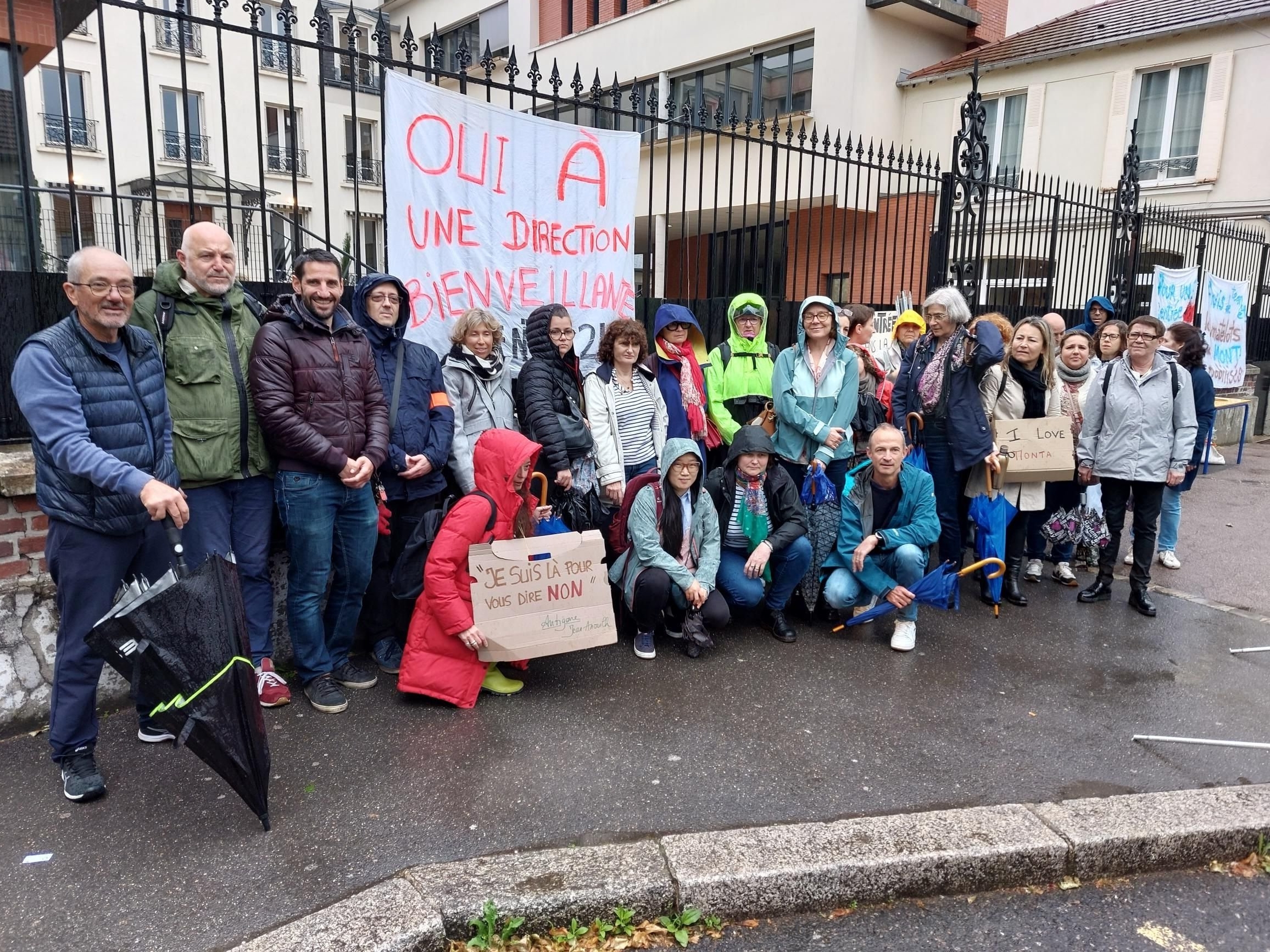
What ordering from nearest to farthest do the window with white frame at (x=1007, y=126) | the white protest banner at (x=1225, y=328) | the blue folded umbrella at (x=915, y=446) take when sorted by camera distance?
the blue folded umbrella at (x=915, y=446), the white protest banner at (x=1225, y=328), the window with white frame at (x=1007, y=126)

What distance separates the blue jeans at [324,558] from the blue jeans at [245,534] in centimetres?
9

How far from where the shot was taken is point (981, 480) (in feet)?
17.2

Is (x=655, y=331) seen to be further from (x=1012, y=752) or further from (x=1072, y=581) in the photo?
(x=1072, y=581)

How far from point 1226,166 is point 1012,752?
15.2m

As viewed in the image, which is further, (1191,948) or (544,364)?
(544,364)

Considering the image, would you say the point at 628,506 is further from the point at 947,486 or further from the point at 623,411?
the point at 947,486

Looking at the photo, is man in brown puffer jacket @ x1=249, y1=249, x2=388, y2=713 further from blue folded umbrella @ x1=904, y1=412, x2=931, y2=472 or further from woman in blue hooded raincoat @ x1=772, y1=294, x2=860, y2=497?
blue folded umbrella @ x1=904, y1=412, x2=931, y2=472

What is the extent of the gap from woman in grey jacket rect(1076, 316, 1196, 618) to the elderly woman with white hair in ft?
2.44

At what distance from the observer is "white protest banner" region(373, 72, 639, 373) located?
14.6 feet

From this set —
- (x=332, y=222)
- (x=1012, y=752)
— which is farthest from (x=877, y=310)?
(x=332, y=222)

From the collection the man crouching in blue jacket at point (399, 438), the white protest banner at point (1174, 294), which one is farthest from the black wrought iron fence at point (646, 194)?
the man crouching in blue jacket at point (399, 438)

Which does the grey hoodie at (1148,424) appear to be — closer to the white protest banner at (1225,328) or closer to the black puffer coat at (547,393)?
the black puffer coat at (547,393)

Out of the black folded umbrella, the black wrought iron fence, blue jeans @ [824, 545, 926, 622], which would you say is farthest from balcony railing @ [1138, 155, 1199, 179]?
the black folded umbrella

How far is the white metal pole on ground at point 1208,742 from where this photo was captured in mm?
3637
